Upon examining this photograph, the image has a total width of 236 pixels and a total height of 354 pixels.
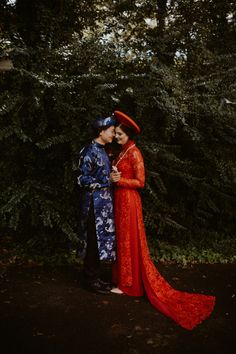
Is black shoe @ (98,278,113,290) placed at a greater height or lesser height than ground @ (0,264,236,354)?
greater

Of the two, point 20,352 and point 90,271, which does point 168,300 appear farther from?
point 20,352

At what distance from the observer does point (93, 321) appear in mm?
3637

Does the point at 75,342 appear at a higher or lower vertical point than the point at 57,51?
lower

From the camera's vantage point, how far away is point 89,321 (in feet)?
11.9

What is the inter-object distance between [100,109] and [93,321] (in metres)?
2.54

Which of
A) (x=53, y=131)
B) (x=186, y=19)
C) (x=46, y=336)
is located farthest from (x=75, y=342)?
(x=186, y=19)

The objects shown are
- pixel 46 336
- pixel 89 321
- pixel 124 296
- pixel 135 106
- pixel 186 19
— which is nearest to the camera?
pixel 46 336

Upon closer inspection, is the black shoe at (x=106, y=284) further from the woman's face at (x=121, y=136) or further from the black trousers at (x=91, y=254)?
the woman's face at (x=121, y=136)

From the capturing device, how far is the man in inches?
157

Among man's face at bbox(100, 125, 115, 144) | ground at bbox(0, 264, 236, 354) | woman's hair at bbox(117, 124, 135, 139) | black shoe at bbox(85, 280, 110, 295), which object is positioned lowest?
ground at bbox(0, 264, 236, 354)

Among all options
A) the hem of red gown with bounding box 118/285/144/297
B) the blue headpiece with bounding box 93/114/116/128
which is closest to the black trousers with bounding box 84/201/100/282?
the hem of red gown with bounding box 118/285/144/297

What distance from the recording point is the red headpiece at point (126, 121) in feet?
12.8

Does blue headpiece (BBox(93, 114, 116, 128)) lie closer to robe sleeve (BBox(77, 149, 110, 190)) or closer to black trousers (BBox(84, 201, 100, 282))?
robe sleeve (BBox(77, 149, 110, 190))

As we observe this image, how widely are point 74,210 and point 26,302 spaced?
1469 mm
